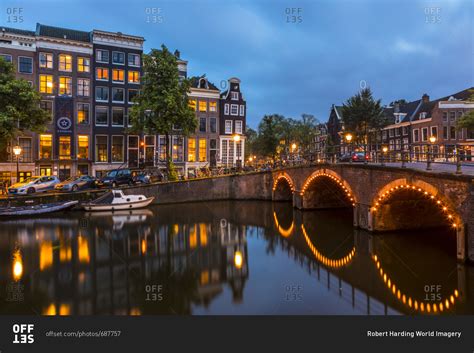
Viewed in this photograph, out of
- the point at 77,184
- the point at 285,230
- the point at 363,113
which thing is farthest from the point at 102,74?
the point at 363,113

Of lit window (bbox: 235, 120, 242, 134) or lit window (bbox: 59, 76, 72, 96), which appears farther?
lit window (bbox: 235, 120, 242, 134)

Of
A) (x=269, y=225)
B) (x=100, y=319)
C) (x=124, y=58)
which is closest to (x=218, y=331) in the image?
(x=100, y=319)

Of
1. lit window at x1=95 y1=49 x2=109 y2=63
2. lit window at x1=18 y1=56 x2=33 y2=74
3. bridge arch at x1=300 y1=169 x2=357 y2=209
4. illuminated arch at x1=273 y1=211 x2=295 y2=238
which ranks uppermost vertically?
lit window at x1=95 y1=49 x2=109 y2=63

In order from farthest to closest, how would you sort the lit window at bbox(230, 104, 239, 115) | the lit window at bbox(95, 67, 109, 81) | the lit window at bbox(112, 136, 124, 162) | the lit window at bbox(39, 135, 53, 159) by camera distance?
1. the lit window at bbox(230, 104, 239, 115)
2. the lit window at bbox(112, 136, 124, 162)
3. the lit window at bbox(95, 67, 109, 81)
4. the lit window at bbox(39, 135, 53, 159)

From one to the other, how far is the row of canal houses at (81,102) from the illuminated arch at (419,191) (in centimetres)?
2467

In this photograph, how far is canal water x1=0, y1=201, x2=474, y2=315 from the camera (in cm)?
1128

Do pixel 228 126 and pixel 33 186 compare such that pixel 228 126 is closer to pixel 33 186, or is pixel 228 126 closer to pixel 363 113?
pixel 363 113

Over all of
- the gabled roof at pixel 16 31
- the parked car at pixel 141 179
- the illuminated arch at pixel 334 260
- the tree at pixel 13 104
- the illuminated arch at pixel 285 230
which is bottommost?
the illuminated arch at pixel 334 260

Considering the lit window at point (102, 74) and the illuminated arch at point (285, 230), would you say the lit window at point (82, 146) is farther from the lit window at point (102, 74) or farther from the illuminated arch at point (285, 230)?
the illuminated arch at point (285, 230)

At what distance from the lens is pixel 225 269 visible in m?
15.4

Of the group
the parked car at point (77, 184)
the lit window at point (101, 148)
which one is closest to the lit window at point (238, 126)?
the lit window at point (101, 148)

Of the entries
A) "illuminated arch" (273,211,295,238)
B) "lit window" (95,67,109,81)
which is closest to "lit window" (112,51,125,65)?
"lit window" (95,67,109,81)

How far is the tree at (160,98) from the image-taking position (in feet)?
112

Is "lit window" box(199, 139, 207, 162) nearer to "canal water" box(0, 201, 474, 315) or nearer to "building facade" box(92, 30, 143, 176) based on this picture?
"building facade" box(92, 30, 143, 176)
